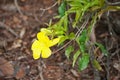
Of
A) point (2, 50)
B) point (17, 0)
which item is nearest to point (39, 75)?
point (2, 50)

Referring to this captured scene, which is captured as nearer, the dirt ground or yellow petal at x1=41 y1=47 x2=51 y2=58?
yellow petal at x1=41 y1=47 x2=51 y2=58

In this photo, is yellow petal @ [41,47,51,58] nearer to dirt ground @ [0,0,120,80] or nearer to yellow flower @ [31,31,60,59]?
yellow flower @ [31,31,60,59]

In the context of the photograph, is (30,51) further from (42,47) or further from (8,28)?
(42,47)

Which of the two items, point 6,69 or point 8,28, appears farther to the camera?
point 8,28

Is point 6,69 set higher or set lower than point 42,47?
lower

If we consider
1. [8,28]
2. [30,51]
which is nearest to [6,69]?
[30,51]

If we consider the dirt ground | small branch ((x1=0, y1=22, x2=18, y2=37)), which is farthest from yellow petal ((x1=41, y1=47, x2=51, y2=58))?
small branch ((x1=0, y1=22, x2=18, y2=37))

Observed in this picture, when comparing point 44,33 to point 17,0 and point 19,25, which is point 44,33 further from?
point 17,0

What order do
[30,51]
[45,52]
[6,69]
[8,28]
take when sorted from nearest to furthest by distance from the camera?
[45,52] → [6,69] → [30,51] → [8,28]
